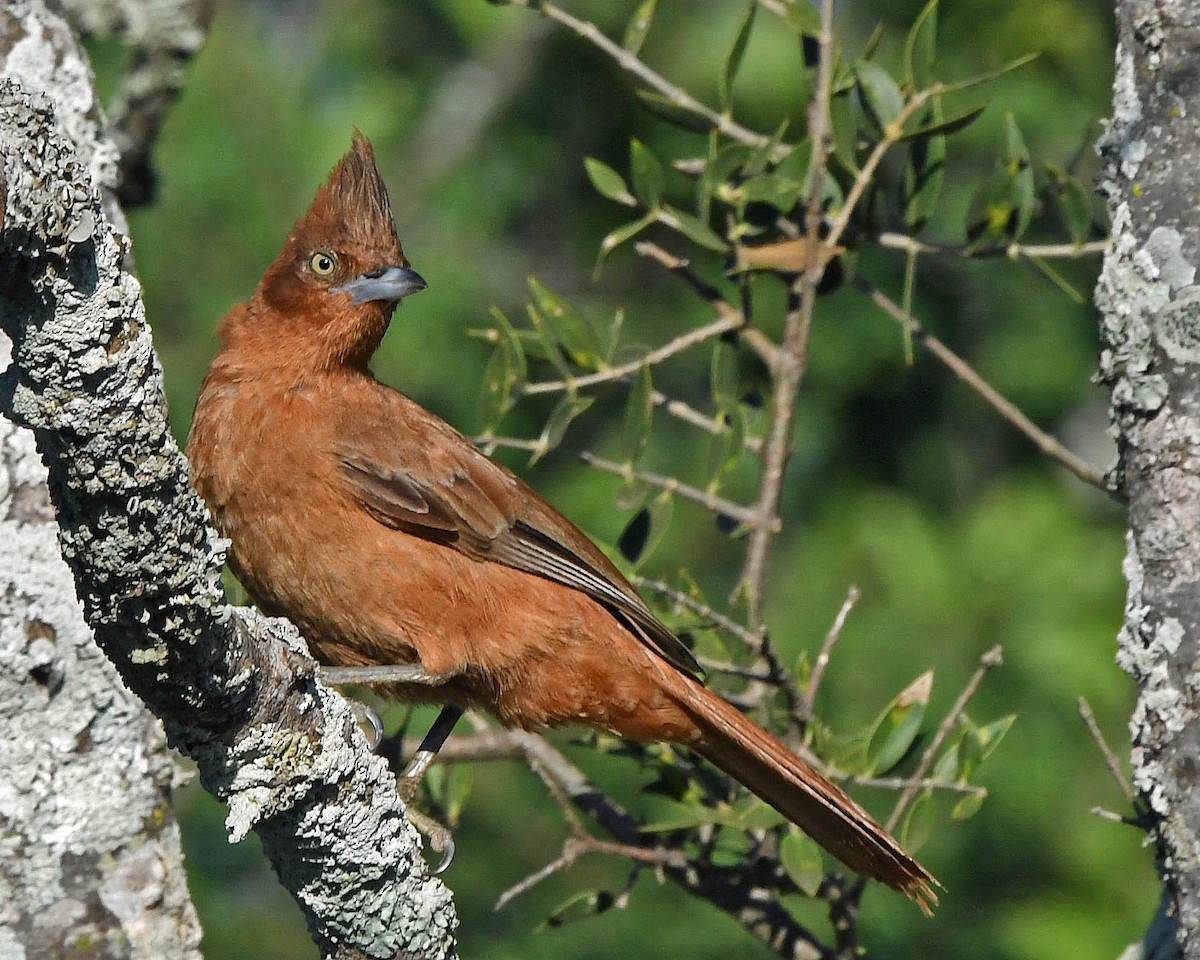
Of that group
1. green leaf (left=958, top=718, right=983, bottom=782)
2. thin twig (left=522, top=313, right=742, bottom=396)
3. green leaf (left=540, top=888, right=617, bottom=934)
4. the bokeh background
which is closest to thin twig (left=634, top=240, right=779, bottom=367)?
thin twig (left=522, top=313, right=742, bottom=396)

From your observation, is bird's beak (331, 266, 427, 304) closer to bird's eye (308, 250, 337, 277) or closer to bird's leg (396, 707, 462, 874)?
bird's eye (308, 250, 337, 277)

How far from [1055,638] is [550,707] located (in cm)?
288

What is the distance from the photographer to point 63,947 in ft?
10.1

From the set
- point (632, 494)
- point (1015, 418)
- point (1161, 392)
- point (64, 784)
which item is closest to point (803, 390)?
point (632, 494)

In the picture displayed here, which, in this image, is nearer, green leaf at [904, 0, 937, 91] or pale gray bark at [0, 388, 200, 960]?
pale gray bark at [0, 388, 200, 960]

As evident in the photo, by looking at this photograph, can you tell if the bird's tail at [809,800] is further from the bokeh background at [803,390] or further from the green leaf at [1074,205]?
the bokeh background at [803,390]

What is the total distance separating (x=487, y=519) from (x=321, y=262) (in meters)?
0.77

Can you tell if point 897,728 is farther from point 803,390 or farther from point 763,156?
point 803,390

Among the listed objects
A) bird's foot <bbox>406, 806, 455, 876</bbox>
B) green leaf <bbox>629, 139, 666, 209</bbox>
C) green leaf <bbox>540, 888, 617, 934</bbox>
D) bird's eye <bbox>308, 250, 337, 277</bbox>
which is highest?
green leaf <bbox>629, 139, 666, 209</bbox>

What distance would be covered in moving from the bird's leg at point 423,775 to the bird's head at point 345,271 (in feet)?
3.12

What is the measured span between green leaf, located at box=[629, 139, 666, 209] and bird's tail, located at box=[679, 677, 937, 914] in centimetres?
125

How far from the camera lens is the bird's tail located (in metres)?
3.78

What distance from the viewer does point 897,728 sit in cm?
380

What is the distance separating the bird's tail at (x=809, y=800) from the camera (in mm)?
3777
